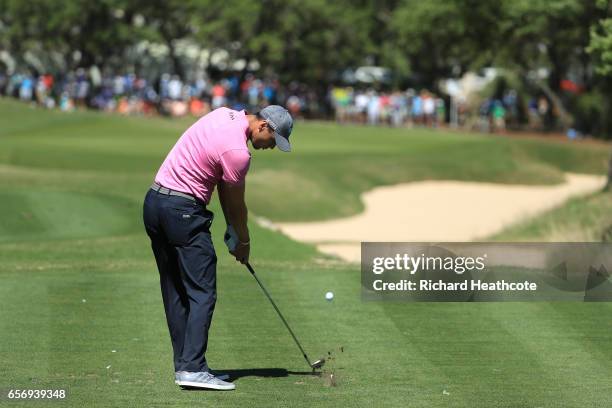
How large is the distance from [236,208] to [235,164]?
358mm

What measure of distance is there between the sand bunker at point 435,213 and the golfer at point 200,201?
13049mm

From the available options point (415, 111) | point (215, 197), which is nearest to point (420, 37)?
point (415, 111)

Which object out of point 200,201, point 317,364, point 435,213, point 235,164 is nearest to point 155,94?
point 435,213

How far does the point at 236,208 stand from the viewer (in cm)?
905

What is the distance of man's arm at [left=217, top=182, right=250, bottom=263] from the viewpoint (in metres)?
8.95

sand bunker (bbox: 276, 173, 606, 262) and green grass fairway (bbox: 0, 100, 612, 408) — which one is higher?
green grass fairway (bbox: 0, 100, 612, 408)

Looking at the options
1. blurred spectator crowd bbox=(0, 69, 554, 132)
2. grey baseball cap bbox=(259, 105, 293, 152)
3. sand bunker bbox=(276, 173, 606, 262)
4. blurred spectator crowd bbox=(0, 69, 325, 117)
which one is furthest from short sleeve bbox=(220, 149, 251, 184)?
blurred spectator crowd bbox=(0, 69, 554, 132)

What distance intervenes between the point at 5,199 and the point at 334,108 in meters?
47.6

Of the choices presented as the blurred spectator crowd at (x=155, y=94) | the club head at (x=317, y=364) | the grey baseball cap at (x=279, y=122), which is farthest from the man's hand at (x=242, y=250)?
the blurred spectator crowd at (x=155, y=94)

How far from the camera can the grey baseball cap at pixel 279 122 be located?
901 cm

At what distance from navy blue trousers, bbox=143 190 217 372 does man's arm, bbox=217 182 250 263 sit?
0.17m

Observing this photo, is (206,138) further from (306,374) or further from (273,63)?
(273,63)

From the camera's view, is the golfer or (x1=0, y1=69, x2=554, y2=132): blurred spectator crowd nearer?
the golfer

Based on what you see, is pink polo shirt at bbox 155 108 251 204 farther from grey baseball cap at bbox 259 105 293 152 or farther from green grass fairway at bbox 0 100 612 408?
green grass fairway at bbox 0 100 612 408
